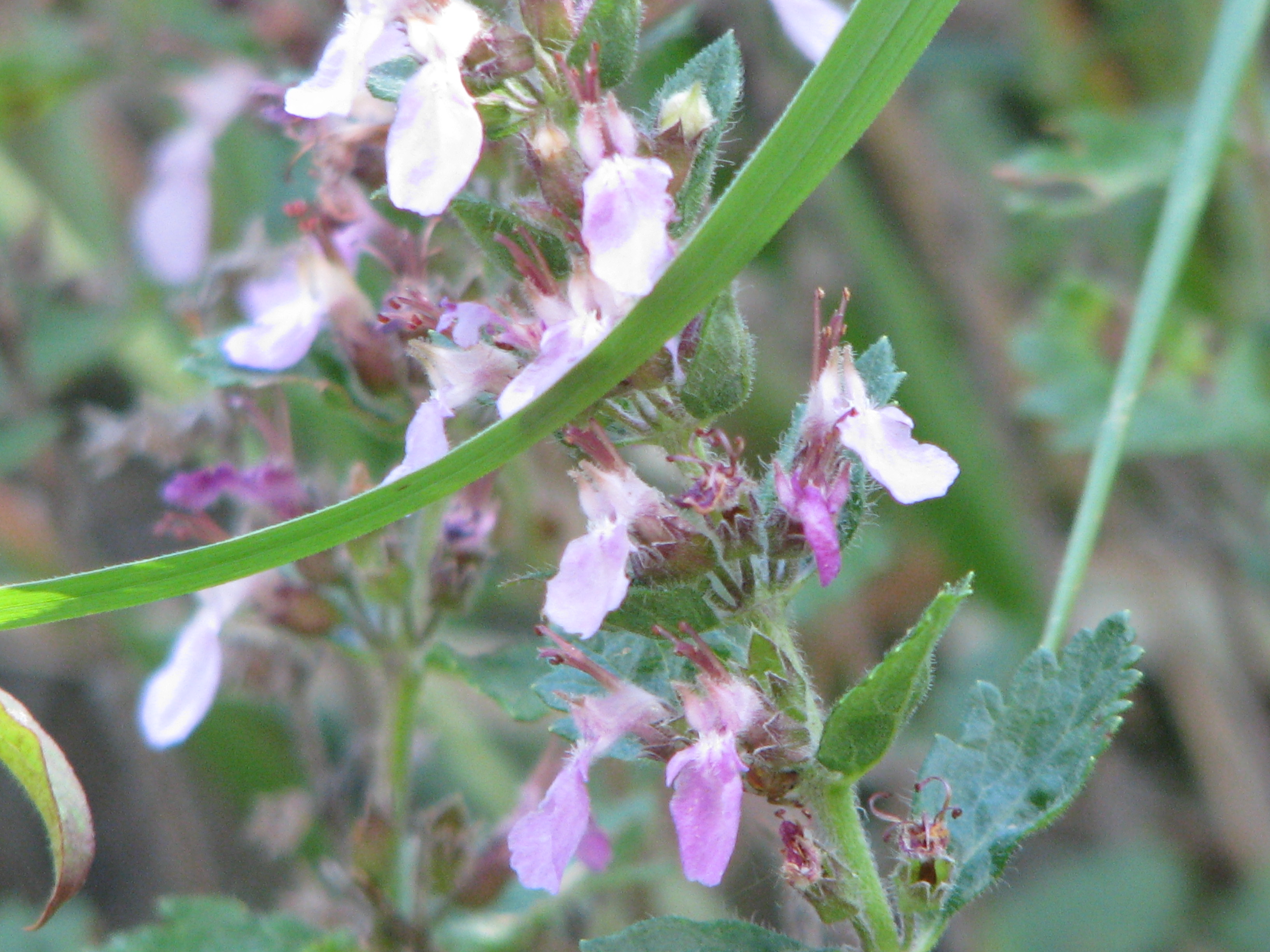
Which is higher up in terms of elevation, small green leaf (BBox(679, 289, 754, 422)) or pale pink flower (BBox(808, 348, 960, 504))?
small green leaf (BBox(679, 289, 754, 422))

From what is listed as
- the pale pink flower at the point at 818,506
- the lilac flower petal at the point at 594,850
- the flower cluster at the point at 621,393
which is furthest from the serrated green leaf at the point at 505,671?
the pale pink flower at the point at 818,506

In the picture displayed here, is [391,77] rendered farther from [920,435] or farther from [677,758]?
[920,435]

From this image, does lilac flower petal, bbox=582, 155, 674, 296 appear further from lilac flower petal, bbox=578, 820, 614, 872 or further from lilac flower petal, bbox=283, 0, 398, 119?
lilac flower petal, bbox=578, 820, 614, 872

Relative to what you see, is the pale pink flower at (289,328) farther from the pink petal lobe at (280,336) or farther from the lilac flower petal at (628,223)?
the lilac flower petal at (628,223)

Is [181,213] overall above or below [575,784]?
below

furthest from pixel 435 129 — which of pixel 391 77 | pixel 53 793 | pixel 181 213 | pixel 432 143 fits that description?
pixel 181 213

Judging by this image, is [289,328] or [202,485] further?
[202,485]

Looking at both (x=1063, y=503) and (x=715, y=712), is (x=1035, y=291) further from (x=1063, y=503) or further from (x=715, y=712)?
(x=715, y=712)

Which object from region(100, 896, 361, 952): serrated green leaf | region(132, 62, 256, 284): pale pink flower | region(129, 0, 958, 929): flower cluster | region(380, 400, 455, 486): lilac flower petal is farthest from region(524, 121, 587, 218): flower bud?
region(132, 62, 256, 284): pale pink flower
